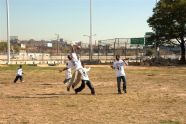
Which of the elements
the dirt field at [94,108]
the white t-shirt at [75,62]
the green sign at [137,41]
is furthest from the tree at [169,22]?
the white t-shirt at [75,62]

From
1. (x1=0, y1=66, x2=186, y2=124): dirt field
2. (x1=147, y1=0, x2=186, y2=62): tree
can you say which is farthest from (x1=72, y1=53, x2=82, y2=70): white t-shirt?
(x1=147, y1=0, x2=186, y2=62): tree

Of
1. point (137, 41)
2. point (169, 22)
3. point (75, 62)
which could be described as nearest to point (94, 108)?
point (75, 62)

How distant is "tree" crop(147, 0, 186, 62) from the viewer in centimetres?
6316

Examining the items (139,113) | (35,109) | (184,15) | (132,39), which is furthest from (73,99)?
(132,39)

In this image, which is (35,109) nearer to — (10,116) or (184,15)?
(10,116)

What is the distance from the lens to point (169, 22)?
64125 millimetres

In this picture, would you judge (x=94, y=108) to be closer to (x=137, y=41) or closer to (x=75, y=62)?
(x=75, y=62)

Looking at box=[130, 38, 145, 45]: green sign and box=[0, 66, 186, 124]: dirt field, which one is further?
box=[130, 38, 145, 45]: green sign

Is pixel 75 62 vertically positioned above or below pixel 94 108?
above

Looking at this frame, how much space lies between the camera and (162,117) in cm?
1245

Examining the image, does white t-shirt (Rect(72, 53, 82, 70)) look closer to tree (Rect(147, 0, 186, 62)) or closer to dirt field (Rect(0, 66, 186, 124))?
dirt field (Rect(0, 66, 186, 124))

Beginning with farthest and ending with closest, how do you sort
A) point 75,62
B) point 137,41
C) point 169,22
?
point 137,41
point 169,22
point 75,62

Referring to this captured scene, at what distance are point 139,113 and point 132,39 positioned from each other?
59.7 m

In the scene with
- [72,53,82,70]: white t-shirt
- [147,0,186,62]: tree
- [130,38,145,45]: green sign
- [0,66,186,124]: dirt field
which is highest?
[147,0,186,62]: tree
